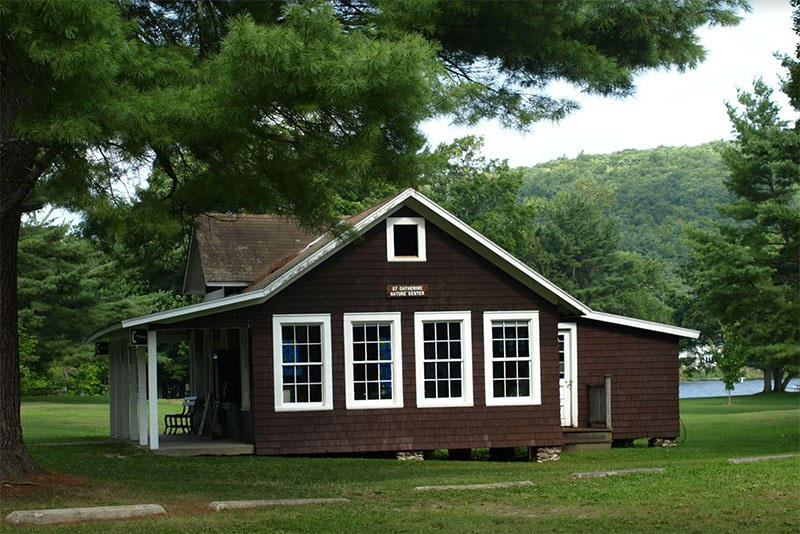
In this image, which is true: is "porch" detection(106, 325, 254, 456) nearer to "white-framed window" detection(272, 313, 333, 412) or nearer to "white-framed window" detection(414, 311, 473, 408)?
"white-framed window" detection(272, 313, 333, 412)

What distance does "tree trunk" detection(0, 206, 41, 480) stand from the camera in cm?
1348

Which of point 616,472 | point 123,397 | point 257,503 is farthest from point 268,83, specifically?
point 123,397

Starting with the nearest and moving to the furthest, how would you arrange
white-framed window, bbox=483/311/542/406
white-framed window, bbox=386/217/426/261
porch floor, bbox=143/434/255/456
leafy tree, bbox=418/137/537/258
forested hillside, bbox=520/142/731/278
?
porch floor, bbox=143/434/255/456, white-framed window, bbox=386/217/426/261, white-framed window, bbox=483/311/542/406, leafy tree, bbox=418/137/537/258, forested hillside, bbox=520/142/731/278

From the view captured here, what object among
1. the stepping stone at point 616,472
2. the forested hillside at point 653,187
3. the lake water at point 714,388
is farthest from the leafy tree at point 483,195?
the forested hillside at point 653,187

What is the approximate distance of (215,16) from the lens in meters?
13.8

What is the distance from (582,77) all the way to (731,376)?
131 feet

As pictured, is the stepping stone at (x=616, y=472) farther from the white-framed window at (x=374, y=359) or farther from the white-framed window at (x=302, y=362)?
the white-framed window at (x=302, y=362)

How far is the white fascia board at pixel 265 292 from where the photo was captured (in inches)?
752

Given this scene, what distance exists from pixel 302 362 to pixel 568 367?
5.66m

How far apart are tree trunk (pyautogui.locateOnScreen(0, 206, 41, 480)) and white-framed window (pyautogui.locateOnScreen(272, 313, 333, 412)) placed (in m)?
6.33

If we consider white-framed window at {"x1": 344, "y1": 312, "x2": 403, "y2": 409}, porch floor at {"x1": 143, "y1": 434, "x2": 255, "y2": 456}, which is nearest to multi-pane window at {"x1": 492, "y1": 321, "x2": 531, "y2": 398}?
white-framed window at {"x1": 344, "y1": 312, "x2": 403, "y2": 409}

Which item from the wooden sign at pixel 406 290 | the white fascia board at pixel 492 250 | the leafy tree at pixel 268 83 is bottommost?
the wooden sign at pixel 406 290

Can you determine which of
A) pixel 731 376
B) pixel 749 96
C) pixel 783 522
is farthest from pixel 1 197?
pixel 731 376

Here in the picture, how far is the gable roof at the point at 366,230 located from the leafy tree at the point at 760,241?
21.7m
